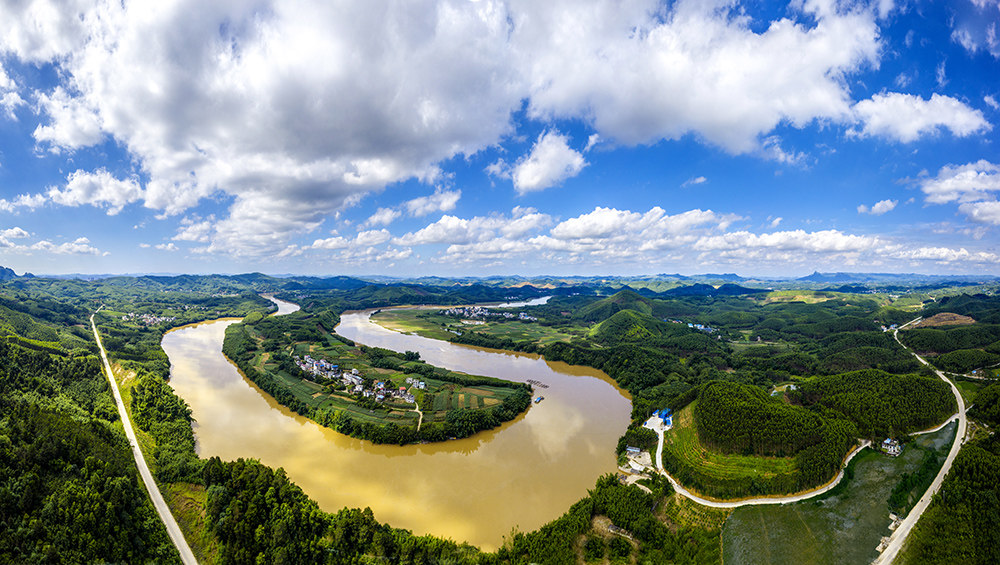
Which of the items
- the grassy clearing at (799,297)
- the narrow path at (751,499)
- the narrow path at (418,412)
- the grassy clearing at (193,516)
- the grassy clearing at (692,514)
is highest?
the grassy clearing at (799,297)

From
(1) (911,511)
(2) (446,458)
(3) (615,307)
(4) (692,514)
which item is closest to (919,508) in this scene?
(1) (911,511)

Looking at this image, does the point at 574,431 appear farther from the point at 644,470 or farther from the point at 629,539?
the point at 629,539

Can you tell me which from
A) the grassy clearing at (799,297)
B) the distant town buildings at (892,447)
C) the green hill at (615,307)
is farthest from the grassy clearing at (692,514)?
the grassy clearing at (799,297)

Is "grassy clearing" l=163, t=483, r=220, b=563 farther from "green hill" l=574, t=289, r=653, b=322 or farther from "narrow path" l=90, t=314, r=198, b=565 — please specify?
"green hill" l=574, t=289, r=653, b=322

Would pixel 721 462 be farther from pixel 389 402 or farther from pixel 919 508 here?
pixel 389 402

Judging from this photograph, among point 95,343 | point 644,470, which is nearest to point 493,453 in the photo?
point 644,470

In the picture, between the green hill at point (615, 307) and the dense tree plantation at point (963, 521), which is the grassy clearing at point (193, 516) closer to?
the dense tree plantation at point (963, 521)

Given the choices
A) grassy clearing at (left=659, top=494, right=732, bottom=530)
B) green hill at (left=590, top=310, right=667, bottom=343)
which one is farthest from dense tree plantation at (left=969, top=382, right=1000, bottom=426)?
green hill at (left=590, top=310, right=667, bottom=343)
